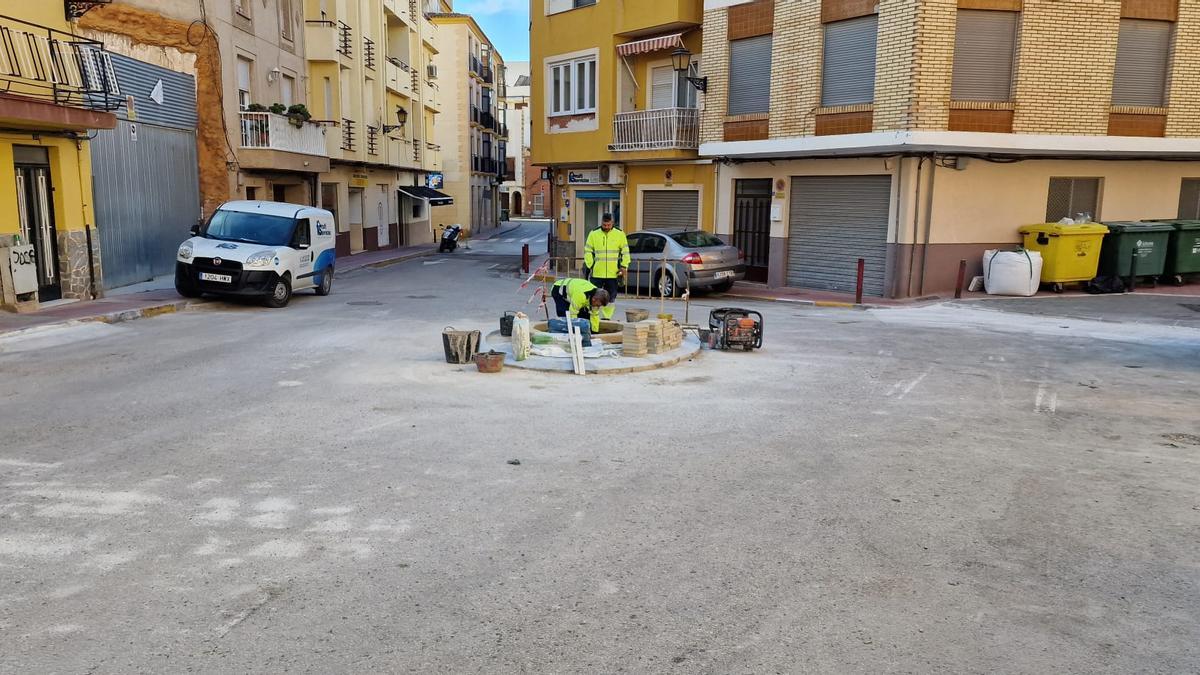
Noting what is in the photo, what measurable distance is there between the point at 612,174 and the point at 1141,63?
44.4 feet

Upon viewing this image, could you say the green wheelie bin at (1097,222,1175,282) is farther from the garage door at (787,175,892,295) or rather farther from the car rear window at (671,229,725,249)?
the car rear window at (671,229,725,249)

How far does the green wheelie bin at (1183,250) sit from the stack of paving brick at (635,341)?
15246 millimetres

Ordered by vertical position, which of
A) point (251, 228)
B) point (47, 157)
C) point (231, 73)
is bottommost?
point (251, 228)

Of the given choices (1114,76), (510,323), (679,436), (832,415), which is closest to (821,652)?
(679,436)

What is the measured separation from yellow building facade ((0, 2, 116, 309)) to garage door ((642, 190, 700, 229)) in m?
14.0

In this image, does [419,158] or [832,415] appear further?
[419,158]

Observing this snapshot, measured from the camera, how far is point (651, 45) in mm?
23922

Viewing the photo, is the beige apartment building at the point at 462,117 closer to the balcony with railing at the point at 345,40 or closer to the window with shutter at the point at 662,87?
the balcony with railing at the point at 345,40

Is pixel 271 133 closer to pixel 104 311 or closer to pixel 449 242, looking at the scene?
pixel 104 311

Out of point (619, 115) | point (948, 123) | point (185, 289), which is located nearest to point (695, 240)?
point (948, 123)

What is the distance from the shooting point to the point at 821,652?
3.86 metres

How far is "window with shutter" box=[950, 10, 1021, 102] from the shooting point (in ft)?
59.5

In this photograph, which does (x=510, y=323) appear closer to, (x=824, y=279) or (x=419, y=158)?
(x=824, y=279)

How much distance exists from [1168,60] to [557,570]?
20.8 meters
